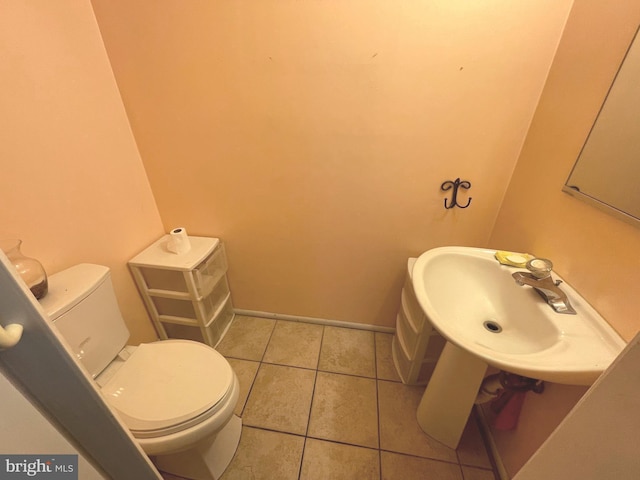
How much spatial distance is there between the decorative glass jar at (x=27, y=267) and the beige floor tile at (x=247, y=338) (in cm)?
95

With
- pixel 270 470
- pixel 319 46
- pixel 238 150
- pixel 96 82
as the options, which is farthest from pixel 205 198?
→ pixel 270 470

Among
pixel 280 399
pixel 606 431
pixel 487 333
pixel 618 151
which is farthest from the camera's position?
pixel 280 399

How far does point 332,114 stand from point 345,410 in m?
1.39

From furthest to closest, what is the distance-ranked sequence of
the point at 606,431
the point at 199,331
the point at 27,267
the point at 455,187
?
the point at 199,331 → the point at 455,187 → the point at 27,267 → the point at 606,431

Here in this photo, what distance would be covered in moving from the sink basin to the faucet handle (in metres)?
0.06

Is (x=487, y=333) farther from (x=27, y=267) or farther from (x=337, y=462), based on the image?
(x=27, y=267)

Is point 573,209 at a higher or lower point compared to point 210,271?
higher

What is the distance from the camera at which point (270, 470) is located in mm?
1072

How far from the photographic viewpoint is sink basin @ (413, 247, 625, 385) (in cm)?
62

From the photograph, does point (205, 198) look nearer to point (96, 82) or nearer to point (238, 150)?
point (238, 150)

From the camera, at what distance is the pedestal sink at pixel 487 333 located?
2.08 feet

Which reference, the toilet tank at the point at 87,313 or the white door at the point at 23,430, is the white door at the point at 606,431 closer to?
the white door at the point at 23,430

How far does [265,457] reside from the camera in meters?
1.11

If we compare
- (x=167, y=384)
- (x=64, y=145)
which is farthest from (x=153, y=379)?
(x=64, y=145)
